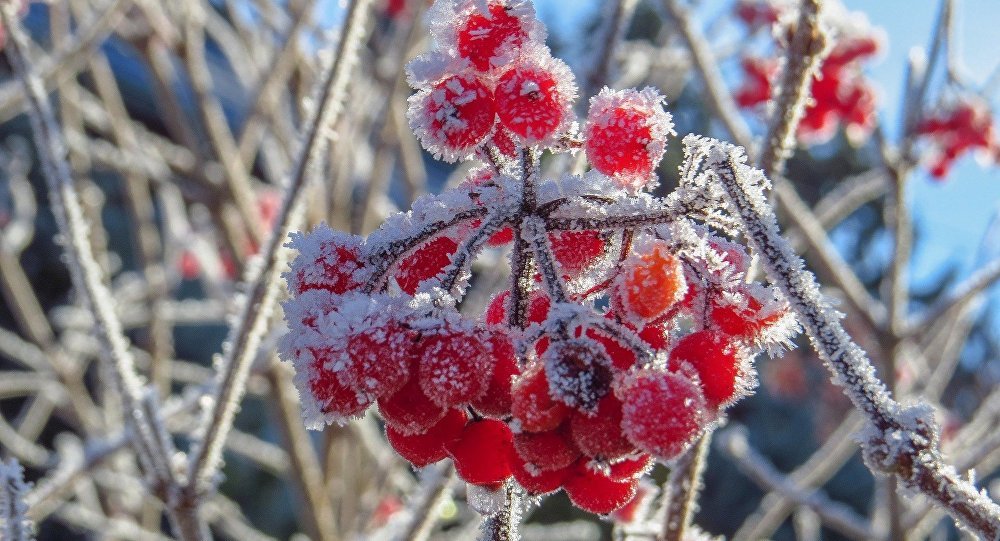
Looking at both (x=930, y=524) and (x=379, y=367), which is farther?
(x=930, y=524)

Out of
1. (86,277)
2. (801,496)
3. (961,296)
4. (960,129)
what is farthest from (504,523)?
(960,129)

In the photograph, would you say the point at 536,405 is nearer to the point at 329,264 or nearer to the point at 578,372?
the point at 578,372

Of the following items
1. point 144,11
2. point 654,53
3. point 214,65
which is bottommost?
point 654,53

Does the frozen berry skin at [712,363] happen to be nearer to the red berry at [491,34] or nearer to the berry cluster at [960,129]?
the red berry at [491,34]

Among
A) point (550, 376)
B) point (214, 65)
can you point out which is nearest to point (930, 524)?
point (550, 376)

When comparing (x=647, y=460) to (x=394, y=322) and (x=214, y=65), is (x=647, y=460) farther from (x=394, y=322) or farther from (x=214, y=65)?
(x=214, y=65)

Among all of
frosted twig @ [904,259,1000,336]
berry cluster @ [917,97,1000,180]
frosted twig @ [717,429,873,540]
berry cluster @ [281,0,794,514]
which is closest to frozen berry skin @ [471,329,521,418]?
berry cluster @ [281,0,794,514]

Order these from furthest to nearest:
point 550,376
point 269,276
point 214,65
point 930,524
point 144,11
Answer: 1. point 214,65
2. point 144,11
3. point 930,524
4. point 269,276
5. point 550,376
